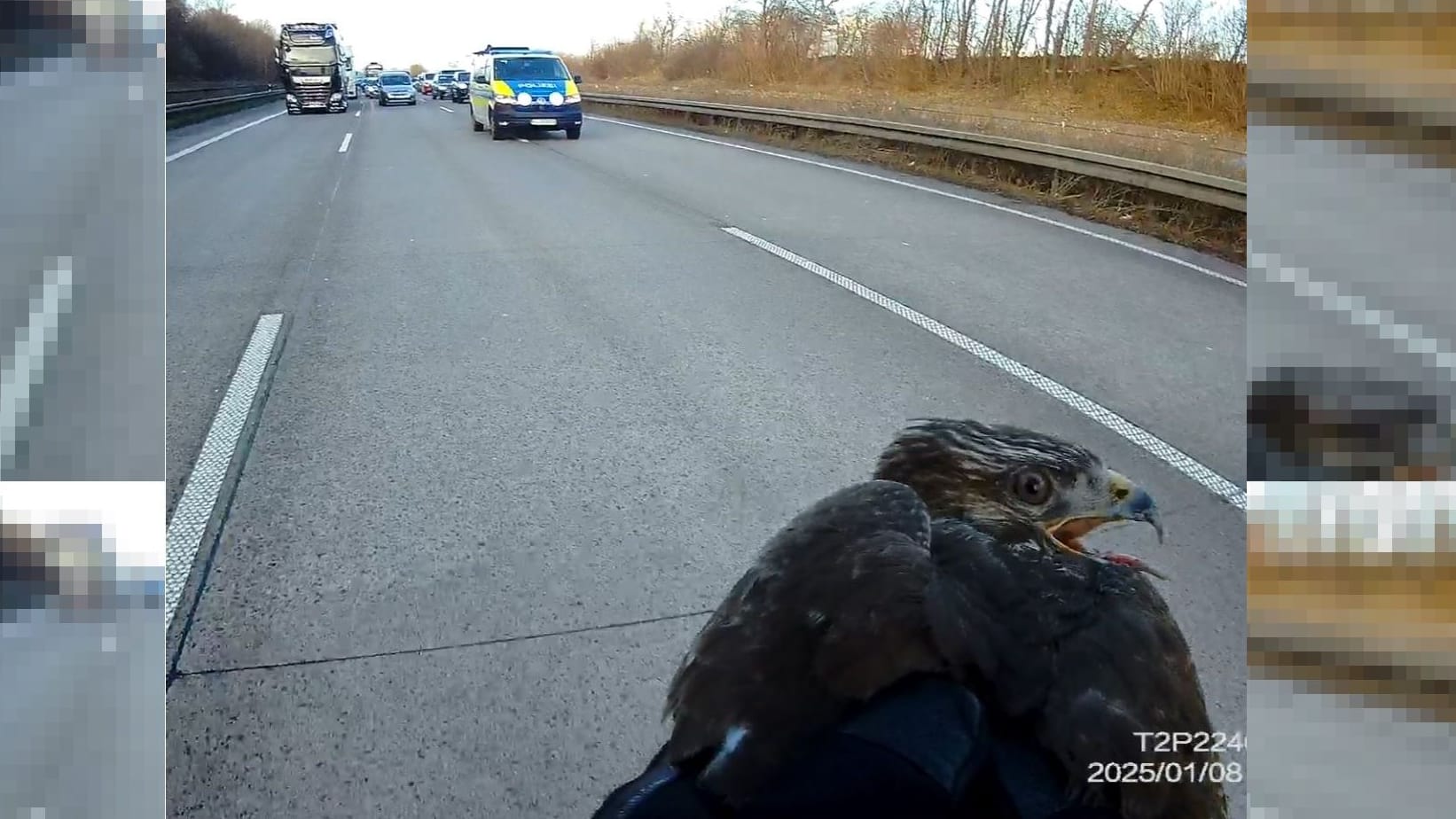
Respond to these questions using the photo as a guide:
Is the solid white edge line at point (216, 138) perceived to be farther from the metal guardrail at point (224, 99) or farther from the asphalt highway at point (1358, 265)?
the asphalt highway at point (1358, 265)

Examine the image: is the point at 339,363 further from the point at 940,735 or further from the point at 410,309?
the point at 940,735

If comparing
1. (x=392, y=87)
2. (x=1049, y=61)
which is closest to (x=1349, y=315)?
(x=1049, y=61)

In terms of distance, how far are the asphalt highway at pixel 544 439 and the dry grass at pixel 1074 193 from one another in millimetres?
98

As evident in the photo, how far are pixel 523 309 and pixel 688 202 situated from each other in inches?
186

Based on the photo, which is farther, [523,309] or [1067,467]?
[523,309]

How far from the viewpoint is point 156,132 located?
1.02 meters

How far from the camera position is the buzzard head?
1.21 metres

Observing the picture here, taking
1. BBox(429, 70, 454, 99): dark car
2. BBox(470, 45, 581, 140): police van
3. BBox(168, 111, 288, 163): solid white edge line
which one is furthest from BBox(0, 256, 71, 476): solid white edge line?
BBox(470, 45, 581, 140): police van

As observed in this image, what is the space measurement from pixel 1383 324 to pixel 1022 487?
1.28 ft

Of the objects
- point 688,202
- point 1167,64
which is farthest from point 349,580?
point 688,202

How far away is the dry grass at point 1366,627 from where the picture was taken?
1022mm

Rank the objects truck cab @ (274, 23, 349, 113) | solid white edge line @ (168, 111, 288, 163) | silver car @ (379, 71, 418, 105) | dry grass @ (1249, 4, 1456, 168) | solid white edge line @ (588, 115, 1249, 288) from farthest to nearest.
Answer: solid white edge line @ (588, 115, 1249, 288) → silver car @ (379, 71, 418, 105) → truck cab @ (274, 23, 349, 113) → solid white edge line @ (168, 111, 288, 163) → dry grass @ (1249, 4, 1456, 168)

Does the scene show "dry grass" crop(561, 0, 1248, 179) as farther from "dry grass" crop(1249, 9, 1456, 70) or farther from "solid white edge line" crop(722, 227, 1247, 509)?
"solid white edge line" crop(722, 227, 1247, 509)

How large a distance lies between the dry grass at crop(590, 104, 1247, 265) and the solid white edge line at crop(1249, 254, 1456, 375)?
0.47ft
